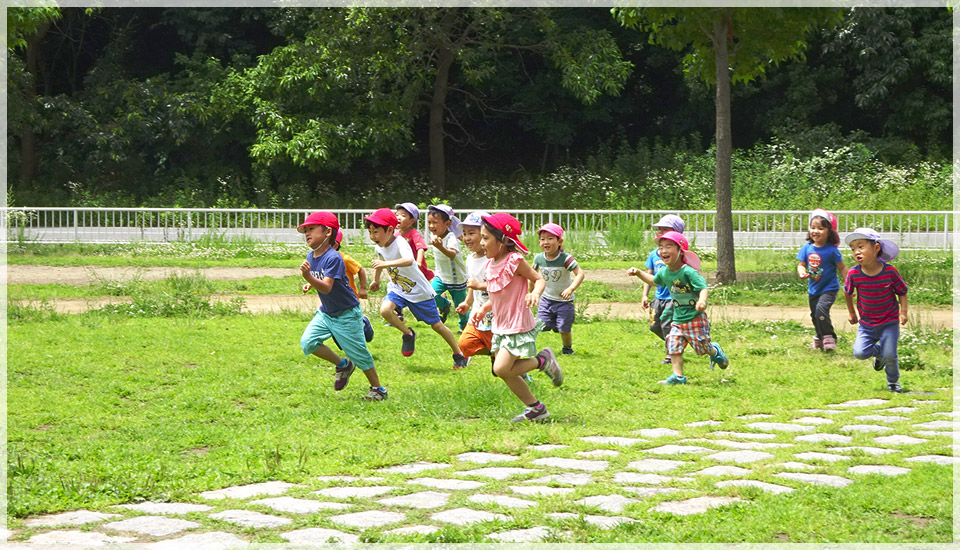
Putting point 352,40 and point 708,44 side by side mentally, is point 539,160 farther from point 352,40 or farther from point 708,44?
point 708,44

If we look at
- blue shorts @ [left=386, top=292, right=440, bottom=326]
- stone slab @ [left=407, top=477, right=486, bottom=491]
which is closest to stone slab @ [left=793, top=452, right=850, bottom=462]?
stone slab @ [left=407, top=477, right=486, bottom=491]

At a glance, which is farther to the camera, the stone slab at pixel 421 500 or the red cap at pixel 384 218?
the red cap at pixel 384 218

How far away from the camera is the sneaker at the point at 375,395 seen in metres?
8.41

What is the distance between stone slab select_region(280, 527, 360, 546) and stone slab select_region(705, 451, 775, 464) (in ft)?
8.10

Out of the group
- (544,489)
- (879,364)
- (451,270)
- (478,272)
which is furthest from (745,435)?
(451,270)

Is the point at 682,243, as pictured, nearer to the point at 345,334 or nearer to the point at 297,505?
the point at 345,334

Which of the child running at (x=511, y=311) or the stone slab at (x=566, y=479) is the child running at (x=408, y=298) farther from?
the stone slab at (x=566, y=479)

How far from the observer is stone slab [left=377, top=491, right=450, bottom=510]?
17.3 ft

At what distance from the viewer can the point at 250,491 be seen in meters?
5.62

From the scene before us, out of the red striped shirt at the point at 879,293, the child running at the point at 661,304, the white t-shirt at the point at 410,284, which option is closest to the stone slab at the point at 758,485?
the red striped shirt at the point at 879,293

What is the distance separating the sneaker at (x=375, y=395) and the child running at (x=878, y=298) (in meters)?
3.88

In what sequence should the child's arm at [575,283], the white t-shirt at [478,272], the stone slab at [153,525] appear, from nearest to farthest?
the stone slab at [153,525] < the white t-shirt at [478,272] < the child's arm at [575,283]

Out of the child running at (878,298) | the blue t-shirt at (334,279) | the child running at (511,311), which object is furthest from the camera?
the child running at (878,298)

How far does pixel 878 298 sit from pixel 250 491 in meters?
5.56
